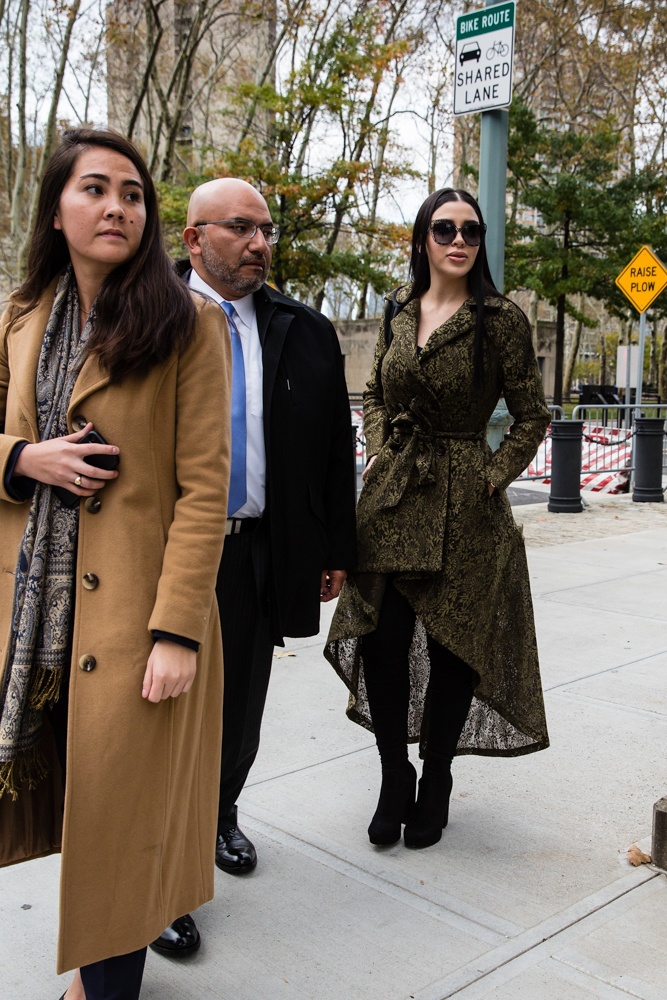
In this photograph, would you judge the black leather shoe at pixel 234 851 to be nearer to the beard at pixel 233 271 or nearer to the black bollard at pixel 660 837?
the black bollard at pixel 660 837

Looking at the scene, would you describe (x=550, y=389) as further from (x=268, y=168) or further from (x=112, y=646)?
(x=112, y=646)

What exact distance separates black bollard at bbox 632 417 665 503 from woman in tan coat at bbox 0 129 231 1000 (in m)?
10.8

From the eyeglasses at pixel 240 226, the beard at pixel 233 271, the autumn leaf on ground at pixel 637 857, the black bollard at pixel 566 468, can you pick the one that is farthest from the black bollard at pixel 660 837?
the black bollard at pixel 566 468

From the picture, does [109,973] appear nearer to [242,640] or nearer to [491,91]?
[242,640]

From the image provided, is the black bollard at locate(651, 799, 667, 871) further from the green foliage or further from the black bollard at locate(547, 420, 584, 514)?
the green foliage

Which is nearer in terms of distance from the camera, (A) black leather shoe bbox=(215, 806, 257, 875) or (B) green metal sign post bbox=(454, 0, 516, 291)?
(A) black leather shoe bbox=(215, 806, 257, 875)

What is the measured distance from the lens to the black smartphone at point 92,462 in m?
1.98

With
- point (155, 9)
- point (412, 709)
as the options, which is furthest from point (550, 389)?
point (412, 709)

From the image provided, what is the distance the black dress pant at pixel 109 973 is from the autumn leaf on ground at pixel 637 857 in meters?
1.71

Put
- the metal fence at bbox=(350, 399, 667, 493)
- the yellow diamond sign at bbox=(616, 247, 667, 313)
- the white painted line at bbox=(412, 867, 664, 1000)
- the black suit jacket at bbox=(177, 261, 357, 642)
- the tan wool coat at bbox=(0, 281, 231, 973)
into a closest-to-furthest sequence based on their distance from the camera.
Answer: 1. the tan wool coat at bbox=(0, 281, 231, 973)
2. the white painted line at bbox=(412, 867, 664, 1000)
3. the black suit jacket at bbox=(177, 261, 357, 642)
4. the metal fence at bbox=(350, 399, 667, 493)
5. the yellow diamond sign at bbox=(616, 247, 667, 313)

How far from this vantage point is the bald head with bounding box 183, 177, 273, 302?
9.45 ft

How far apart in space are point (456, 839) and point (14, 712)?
6.10 feet

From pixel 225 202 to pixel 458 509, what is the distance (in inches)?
46.7

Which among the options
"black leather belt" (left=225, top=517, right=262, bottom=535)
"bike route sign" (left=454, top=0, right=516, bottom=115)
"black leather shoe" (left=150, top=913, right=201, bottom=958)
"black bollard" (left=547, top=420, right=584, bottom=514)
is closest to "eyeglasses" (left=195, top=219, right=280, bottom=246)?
"black leather belt" (left=225, top=517, right=262, bottom=535)
